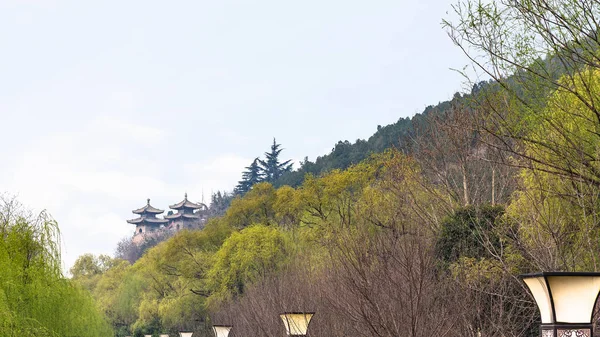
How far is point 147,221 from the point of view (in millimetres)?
115250

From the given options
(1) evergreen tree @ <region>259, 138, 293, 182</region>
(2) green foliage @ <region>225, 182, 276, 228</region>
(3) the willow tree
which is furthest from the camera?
(1) evergreen tree @ <region>259, 138, 293, 182</region>

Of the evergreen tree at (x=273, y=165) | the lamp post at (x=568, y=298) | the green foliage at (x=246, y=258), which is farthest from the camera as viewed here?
the evergreen tree at (x=273, y=165)

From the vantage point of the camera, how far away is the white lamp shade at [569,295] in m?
4.75

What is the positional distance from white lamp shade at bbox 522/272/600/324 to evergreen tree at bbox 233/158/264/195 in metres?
91.2

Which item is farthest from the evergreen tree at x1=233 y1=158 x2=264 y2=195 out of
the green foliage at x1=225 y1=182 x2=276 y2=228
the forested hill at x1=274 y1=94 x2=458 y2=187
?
the green foliage at x1=225 y1=182 x2=276 y2=228

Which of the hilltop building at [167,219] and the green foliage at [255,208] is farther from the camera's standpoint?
the hilltop building at [167,219]

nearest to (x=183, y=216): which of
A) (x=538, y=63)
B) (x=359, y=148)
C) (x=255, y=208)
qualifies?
(x=359, y=148)

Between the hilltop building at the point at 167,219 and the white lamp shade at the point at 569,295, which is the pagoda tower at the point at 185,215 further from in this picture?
the white lamp shade at the point at 569,295

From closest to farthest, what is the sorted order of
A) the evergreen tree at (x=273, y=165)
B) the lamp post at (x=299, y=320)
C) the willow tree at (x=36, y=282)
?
the lamp post at (x=299, y=320) < the willow tree at (x=36, y=282) < the evergreen tree at (x=273, y=165)

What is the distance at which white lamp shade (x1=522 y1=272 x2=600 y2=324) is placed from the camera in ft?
15.6

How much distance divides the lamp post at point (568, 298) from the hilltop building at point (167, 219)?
10175 cm

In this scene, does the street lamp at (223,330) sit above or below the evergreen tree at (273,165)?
below

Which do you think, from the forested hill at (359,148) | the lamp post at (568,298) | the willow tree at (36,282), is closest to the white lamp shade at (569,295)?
the lamp post at (568,298)

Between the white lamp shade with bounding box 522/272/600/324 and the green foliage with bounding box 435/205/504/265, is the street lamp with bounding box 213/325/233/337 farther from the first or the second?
the white lamp shade with bounding box 522/272/600/324
